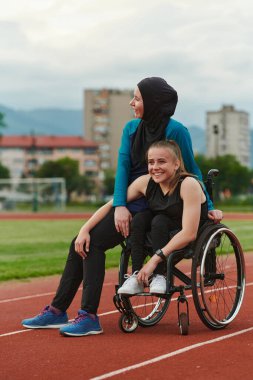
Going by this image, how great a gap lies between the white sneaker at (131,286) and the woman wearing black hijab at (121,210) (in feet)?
0.73

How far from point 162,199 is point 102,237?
1.59 feet

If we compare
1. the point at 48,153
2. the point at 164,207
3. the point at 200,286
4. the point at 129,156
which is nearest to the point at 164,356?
the point at 200,286

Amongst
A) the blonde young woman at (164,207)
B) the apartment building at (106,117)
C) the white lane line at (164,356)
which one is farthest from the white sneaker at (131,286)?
the apartment building at (106,117)

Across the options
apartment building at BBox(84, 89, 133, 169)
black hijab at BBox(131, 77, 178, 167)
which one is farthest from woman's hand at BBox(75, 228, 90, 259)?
apartment building at BBox(84, 89, 133, 169)

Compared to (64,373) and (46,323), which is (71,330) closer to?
(46,323)

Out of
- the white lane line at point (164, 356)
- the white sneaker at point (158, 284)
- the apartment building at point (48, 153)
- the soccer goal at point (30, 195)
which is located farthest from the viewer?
the apartment building at point (48, 153)

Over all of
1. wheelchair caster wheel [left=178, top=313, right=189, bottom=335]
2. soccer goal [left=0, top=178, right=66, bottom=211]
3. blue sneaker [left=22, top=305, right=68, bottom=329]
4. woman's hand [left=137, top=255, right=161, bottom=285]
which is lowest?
soccer goal [left=0, top=178, right=66, bottom=211]

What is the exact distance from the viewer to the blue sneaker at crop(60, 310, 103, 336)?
18.0ft

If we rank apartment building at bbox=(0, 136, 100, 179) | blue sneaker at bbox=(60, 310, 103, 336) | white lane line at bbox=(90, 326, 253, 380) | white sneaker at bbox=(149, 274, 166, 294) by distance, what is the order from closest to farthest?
white lane line at bbox=(90, 326, 253, 380)
white sneaker at bbox=(149, 274, 166, 294)
blue sneaker at bbox=(60, 310, 103, 336)
apartment building at bbox=(0, 136, 100, 179)

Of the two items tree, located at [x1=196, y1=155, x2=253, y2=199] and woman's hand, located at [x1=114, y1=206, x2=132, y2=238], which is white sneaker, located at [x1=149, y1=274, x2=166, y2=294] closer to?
woman's hand, located at [x1=114, y1=206, x2=132, y2=238]

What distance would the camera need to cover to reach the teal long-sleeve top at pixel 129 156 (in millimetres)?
5695

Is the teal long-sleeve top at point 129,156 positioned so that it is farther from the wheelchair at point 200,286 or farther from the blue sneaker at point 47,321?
the blue sneaker at point 47,321

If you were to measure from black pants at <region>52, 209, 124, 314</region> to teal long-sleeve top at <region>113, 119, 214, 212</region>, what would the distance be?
0.52 ft

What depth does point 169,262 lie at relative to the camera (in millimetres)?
5414
